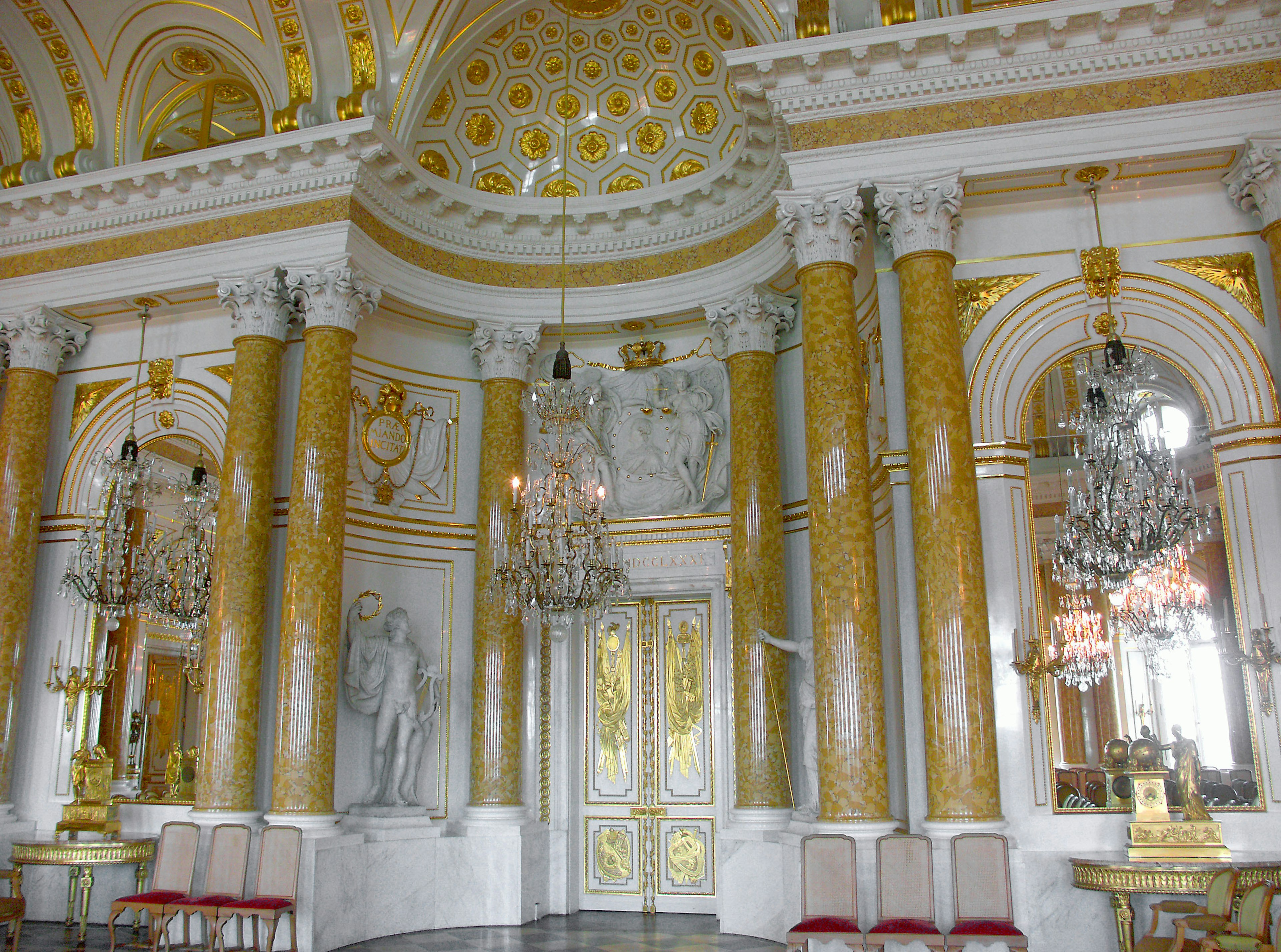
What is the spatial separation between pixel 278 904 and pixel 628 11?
8978mm

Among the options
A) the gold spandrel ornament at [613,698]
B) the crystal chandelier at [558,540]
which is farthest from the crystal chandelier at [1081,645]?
the gold spandrel ornament at [613,698]

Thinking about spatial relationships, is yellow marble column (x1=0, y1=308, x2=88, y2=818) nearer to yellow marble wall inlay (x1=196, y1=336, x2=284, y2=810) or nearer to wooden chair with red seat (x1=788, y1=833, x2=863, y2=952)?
yellow marble wall inlay (x1=196, y1=336, x2=284, y2=810)

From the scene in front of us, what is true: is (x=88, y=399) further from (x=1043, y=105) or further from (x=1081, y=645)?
(x=1081, y=645)

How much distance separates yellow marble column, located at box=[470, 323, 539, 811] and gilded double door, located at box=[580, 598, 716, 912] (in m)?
0.94

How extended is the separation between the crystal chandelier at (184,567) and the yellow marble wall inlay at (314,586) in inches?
34.8

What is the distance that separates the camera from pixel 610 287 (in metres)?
11.4

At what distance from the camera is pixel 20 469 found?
10828 mm

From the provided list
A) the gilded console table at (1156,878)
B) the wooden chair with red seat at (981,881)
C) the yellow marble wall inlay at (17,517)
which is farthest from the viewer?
the yellow marble wall inlay at (17,517)

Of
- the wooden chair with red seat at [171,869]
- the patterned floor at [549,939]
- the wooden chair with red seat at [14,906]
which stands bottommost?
the patterned floor at [549,939]

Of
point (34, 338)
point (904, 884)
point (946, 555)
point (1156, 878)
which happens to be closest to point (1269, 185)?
point (946, 555)

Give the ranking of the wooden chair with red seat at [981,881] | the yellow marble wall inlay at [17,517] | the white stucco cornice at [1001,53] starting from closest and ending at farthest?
the wooden chair with red seat at [981,881], the white stucco cornice at [1001,53], the yellow marble wall inlay at [17,517]

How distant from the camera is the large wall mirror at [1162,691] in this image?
7.74 metres

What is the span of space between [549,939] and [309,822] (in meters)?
2.26

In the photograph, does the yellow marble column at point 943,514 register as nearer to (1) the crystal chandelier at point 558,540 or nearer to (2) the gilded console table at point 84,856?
(1) the crystal chandelier at point 558,540
